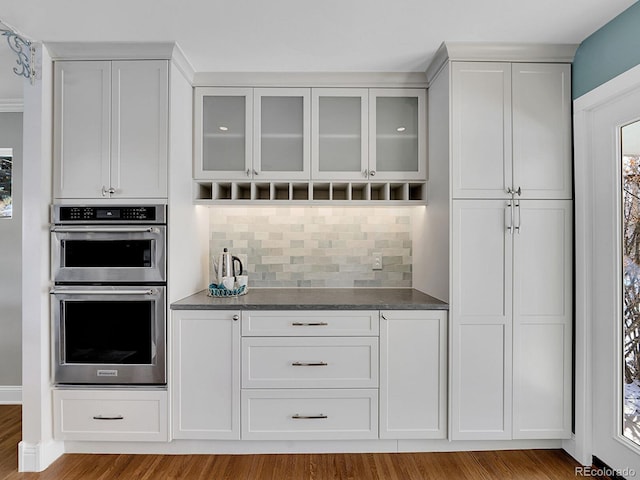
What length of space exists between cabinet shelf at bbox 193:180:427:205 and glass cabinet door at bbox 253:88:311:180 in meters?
0.10

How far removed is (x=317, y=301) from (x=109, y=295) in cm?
123

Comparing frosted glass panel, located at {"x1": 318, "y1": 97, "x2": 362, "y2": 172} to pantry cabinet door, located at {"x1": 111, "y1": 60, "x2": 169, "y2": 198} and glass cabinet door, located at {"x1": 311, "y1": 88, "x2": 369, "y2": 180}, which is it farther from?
pantry cabinet door, located at {"x1": 111, "y1": 60, "x2": 169, "y2": 198}

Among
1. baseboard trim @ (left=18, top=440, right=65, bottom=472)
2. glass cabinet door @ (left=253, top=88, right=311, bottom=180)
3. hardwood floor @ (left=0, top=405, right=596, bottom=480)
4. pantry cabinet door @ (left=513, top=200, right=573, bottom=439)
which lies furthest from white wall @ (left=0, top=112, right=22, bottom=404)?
pantry cabinet door @ (left=513, top=200, right=573, bottom=439)

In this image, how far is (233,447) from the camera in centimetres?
235

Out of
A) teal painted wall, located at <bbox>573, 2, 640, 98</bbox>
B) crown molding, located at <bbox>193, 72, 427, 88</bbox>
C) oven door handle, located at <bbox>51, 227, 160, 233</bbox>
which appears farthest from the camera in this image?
crown molding, located at <bbox>193, 72, 427, 88</bbox>

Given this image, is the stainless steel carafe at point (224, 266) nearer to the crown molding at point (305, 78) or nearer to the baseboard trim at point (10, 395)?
the crown molding at point (305, 78)

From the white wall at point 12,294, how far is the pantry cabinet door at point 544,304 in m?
Result: 3.67

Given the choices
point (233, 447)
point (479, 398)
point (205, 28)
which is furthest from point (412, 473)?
point (205, 28)

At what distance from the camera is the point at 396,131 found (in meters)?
2.65

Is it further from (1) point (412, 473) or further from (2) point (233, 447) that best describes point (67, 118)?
(1) point (412, 473)

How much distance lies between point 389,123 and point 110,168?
5.93 feet

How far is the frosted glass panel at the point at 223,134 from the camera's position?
8.64ft

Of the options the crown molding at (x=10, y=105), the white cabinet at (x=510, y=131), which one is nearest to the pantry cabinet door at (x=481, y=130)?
the white cabinet at (x=510, y=131)

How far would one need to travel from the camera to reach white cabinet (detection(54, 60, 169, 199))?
2.26m
